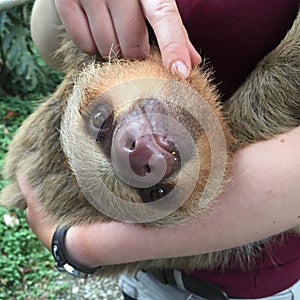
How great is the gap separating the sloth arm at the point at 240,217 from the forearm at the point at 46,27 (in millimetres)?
651

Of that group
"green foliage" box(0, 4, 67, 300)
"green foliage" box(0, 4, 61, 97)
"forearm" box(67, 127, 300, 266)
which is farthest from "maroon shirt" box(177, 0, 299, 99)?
"green foliage" box(0, 4, 61, 97)

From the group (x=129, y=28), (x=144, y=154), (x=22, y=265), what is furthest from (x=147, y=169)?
(x=22, y=265)

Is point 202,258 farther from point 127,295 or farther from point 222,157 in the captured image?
point 222,157

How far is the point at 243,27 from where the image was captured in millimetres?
1581

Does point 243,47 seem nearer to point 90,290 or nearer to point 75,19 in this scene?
point 75,19

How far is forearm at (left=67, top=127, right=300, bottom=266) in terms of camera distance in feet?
4.60

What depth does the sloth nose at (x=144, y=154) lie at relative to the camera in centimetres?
120

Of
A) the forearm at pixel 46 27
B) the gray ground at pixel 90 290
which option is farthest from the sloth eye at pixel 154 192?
the gray ground at pixel 90 290

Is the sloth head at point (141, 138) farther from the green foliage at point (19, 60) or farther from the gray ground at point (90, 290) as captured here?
the green foliage at point (19, 60)

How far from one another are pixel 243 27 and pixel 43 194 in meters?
0.73

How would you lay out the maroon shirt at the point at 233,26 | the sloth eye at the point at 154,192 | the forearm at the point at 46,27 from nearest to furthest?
the sloth eye at the point at 154,192 → the maroon shirt at the point at 233,26 → the forearm at the point at 46,27

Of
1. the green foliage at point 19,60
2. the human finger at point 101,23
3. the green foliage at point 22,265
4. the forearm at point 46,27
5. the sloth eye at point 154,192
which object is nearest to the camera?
the sloth eye at point 154,192

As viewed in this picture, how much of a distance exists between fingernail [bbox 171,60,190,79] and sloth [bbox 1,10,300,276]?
4 centimetres

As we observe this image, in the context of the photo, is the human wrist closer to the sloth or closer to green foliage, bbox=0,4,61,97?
the sloth
